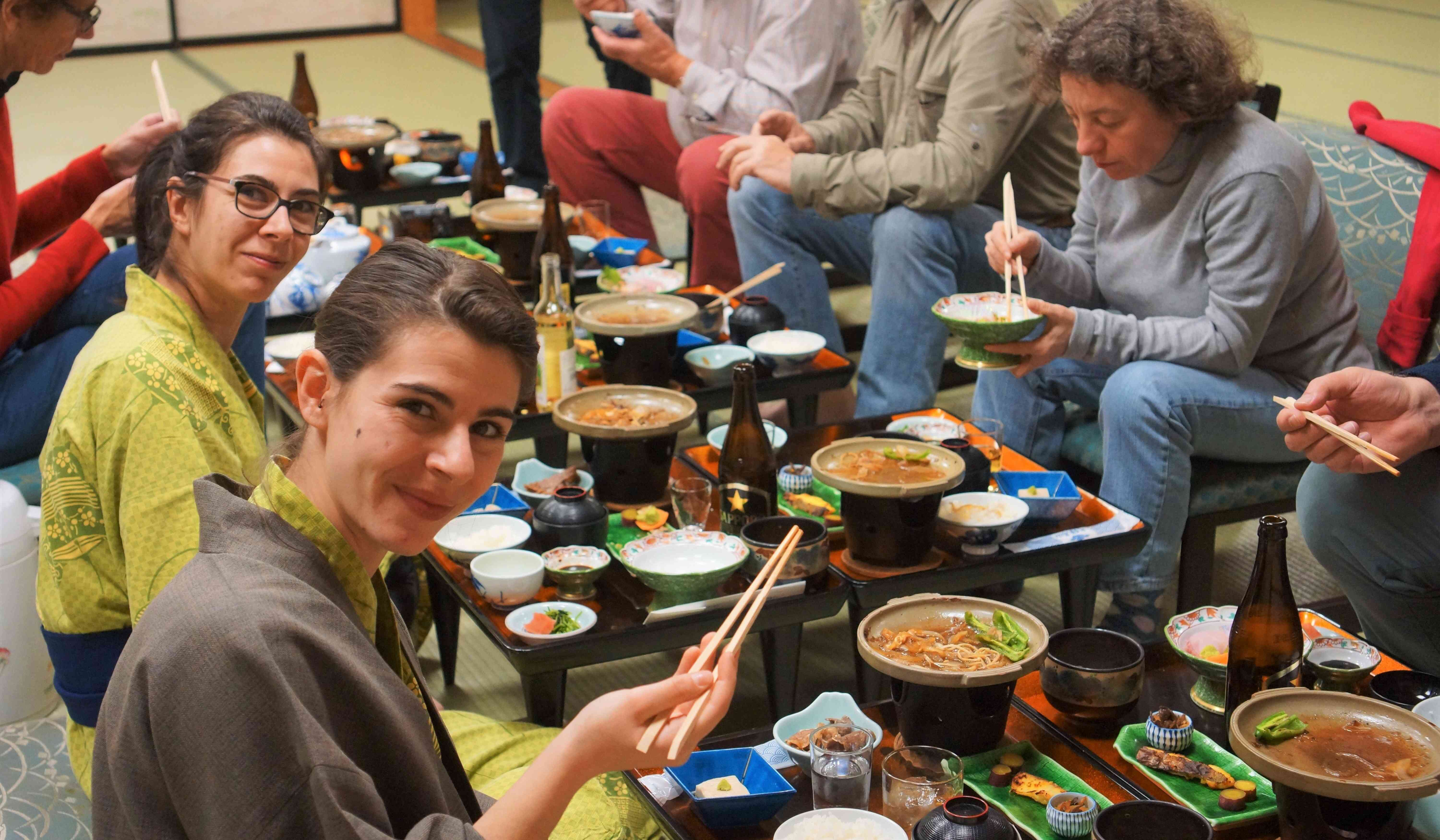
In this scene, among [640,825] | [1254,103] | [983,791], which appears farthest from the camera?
[1254,103]

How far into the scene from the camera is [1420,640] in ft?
7.52

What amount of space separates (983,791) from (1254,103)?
2.30 metres

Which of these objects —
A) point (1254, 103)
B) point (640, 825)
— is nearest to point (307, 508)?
point (640, 825)

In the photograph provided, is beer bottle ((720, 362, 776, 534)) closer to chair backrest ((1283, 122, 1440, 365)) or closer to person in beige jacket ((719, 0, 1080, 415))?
person in beige jacket ((719, 0, 1080, 415))

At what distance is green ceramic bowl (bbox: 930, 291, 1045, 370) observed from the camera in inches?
103

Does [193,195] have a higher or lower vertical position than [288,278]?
higher

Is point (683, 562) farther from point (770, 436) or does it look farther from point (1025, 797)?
point (1025, 797)

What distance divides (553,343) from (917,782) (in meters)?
1.60

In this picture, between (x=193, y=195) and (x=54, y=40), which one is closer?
(x=193, y=195)

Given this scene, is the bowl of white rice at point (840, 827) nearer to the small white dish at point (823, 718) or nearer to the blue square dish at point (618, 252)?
the small white dish at point (823, 718)

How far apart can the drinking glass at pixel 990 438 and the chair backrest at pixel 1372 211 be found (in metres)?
0.85

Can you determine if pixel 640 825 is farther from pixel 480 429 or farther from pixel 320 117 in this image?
pixel 320 117

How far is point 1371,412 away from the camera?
213cm

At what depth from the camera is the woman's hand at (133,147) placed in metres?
3.20
